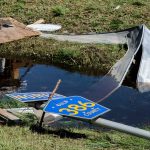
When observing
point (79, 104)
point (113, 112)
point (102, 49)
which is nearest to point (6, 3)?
point (102, 49)

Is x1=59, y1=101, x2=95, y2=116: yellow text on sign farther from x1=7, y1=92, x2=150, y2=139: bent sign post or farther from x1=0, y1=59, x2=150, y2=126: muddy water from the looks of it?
x1=0, y1=59, x2=150, y2=126: muddy water

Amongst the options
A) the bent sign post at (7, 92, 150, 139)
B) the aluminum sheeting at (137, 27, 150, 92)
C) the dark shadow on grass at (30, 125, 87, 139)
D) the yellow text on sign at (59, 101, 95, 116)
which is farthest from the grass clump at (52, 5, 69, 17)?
the dark shadow on grass at (30, 125, 87, 139)

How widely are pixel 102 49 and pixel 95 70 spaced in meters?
0.93

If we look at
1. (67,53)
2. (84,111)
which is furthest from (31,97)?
(67,53)

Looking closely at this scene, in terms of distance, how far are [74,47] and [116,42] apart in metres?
1.41

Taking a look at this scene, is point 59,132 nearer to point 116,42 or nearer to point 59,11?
point 116,42

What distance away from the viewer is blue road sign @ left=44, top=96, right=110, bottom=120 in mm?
9078

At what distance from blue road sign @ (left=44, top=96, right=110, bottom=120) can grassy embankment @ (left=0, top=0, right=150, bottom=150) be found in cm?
43

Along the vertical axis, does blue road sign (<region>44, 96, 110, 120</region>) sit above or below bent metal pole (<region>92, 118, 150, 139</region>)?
above

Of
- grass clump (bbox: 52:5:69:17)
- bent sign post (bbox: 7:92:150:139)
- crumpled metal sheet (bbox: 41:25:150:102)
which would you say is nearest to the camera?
bent sign post (bbox: 7:92:150:139)

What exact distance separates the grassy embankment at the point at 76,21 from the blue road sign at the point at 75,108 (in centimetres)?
470

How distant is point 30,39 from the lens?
1605cm

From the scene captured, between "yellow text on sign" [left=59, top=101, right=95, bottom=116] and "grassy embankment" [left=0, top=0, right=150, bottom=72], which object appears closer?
"yellow text on sign" [left=59, top=101, right=95, bottom=116]

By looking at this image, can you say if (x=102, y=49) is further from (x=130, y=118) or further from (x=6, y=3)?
(x=6, y=3)
